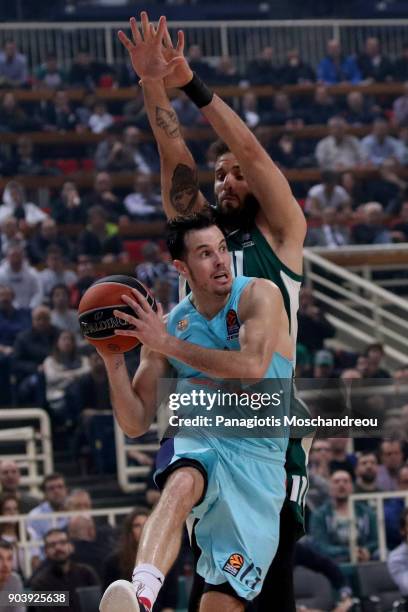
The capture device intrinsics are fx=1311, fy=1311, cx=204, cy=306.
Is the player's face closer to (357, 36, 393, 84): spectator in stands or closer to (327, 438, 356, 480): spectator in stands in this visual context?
(327, 438, 356, 480): spectator in stands

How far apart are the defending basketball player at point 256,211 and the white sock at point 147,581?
3.16ft

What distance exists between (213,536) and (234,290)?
3.45 feet

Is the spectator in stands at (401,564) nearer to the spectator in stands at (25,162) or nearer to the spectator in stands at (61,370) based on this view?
the spectator in stands at (61,370)

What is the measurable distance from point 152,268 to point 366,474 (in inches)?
154

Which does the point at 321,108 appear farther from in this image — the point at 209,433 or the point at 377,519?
the point at 209,433

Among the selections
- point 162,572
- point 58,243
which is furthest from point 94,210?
point 162,572

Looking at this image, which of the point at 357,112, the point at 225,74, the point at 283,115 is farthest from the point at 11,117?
the point at 357,112

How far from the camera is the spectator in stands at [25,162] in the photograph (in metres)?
16.9

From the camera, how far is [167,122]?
6492 millimetres

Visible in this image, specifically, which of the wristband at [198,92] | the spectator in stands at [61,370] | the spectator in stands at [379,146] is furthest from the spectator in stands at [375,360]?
the wristband at [198,92]

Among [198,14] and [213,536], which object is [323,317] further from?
[198,14]

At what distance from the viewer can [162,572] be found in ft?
16.8

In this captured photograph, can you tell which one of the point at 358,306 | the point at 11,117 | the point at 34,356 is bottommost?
the point at 358,306

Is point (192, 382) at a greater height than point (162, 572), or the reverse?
point (192, 382)
